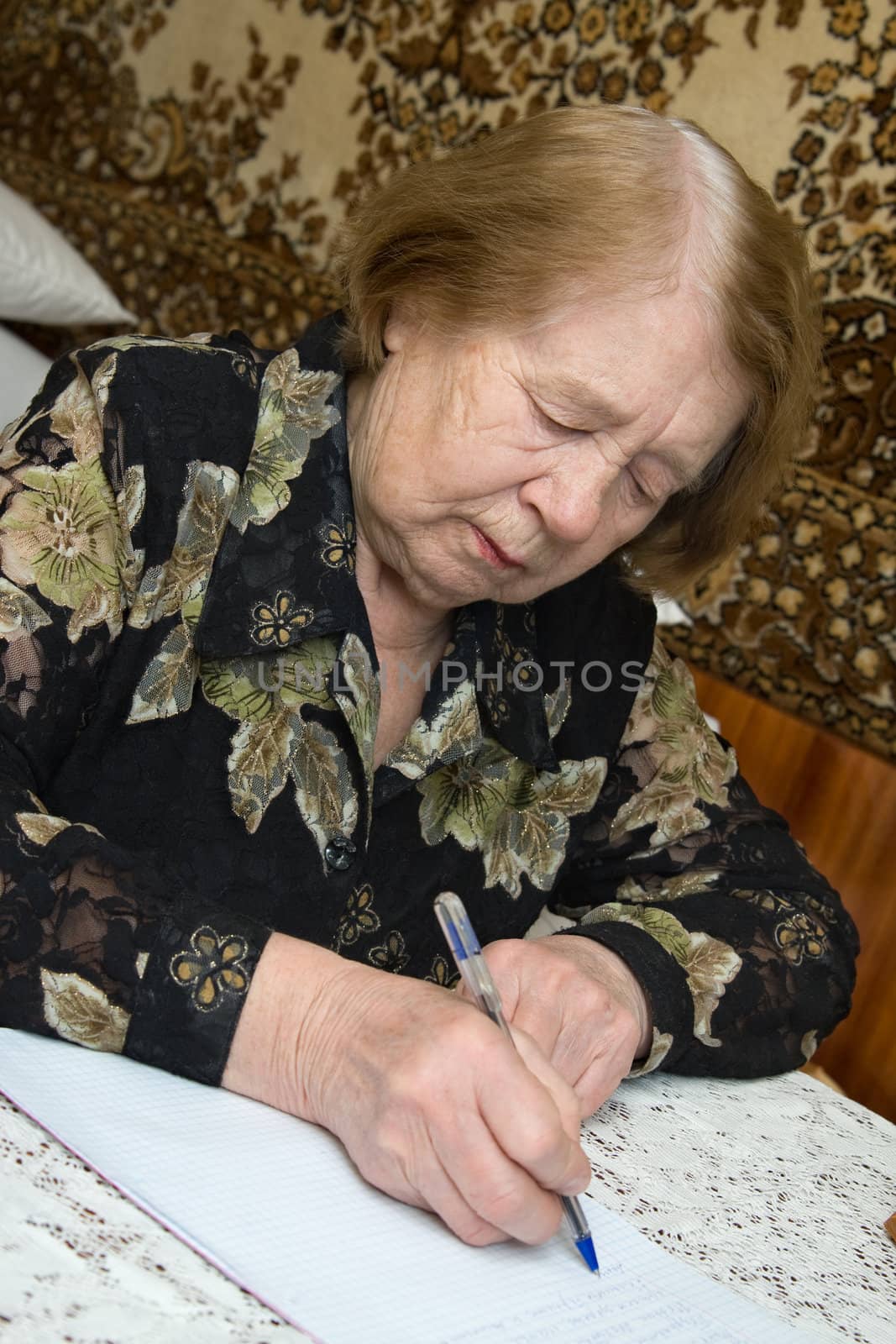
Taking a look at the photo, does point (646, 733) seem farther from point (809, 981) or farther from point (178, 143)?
point (178, 143)

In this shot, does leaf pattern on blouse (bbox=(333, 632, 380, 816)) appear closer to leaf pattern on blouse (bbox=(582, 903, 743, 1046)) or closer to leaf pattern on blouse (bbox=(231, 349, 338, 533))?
leaf pattern on blouse (bbox=(231, 349, 338, 533))

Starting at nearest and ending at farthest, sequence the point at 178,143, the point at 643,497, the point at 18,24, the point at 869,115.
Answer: the point at 643,497 → the point at 869,115 → the point at 178,143 → the point at 18,24

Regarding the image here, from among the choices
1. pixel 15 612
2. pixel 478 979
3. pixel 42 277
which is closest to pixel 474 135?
pixel 42 277

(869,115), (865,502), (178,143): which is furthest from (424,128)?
(865,502)

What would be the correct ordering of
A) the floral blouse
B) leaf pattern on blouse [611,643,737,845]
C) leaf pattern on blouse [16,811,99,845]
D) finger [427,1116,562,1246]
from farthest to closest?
leaf pattern on blouse [611,643,737,845] < the floral blouse < leaf pattern on blouse [16,811,99,845] < finger [427,1116,562,1246]

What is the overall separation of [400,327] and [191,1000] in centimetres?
62

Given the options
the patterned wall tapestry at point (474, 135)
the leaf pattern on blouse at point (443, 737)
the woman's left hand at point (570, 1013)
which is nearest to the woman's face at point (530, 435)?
the leaf pattern on blouse at point (443, 737)

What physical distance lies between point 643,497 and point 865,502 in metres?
0.97

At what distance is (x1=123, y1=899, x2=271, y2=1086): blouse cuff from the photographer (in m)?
0.83

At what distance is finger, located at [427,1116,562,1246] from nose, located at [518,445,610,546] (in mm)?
507

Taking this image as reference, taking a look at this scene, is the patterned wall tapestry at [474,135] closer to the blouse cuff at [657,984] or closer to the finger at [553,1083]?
the blouse cuff at [657,984]

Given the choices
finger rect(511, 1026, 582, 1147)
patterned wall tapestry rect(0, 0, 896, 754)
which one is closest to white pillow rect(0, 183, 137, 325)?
patterned wall tapestry rect(0, 0, 896, 754)

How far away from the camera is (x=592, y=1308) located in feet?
2.38

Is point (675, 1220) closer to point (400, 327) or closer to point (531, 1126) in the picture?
point (531, 1126)
